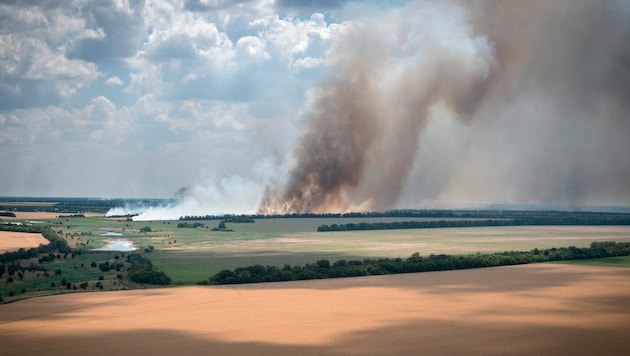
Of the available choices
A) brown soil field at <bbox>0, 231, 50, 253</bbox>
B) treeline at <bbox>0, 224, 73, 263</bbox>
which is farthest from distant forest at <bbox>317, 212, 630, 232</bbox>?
brown soil field at <bbox>0, 231, 50, 253</bbox>

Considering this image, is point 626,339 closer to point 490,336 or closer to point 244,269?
point 490,336

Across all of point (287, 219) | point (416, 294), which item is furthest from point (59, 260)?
point (287, 219)

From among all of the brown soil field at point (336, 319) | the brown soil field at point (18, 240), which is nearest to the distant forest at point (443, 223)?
the brown soil field at point (18, 240)

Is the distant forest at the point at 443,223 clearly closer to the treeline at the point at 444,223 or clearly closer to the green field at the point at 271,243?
the treeline at the point at 444,223

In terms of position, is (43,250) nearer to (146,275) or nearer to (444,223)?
(146,275)

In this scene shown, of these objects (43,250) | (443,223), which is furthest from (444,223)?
(43,250)

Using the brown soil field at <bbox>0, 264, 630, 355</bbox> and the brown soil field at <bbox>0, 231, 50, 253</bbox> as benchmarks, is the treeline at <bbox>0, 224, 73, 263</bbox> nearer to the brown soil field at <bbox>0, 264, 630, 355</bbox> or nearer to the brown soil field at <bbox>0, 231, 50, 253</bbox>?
the brown soil field at <bbox>0, 231, 50, 253</bbox>

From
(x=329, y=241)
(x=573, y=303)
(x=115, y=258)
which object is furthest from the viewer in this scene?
(x=329, y=241)

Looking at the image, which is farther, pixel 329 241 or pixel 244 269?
pixel 329 241
